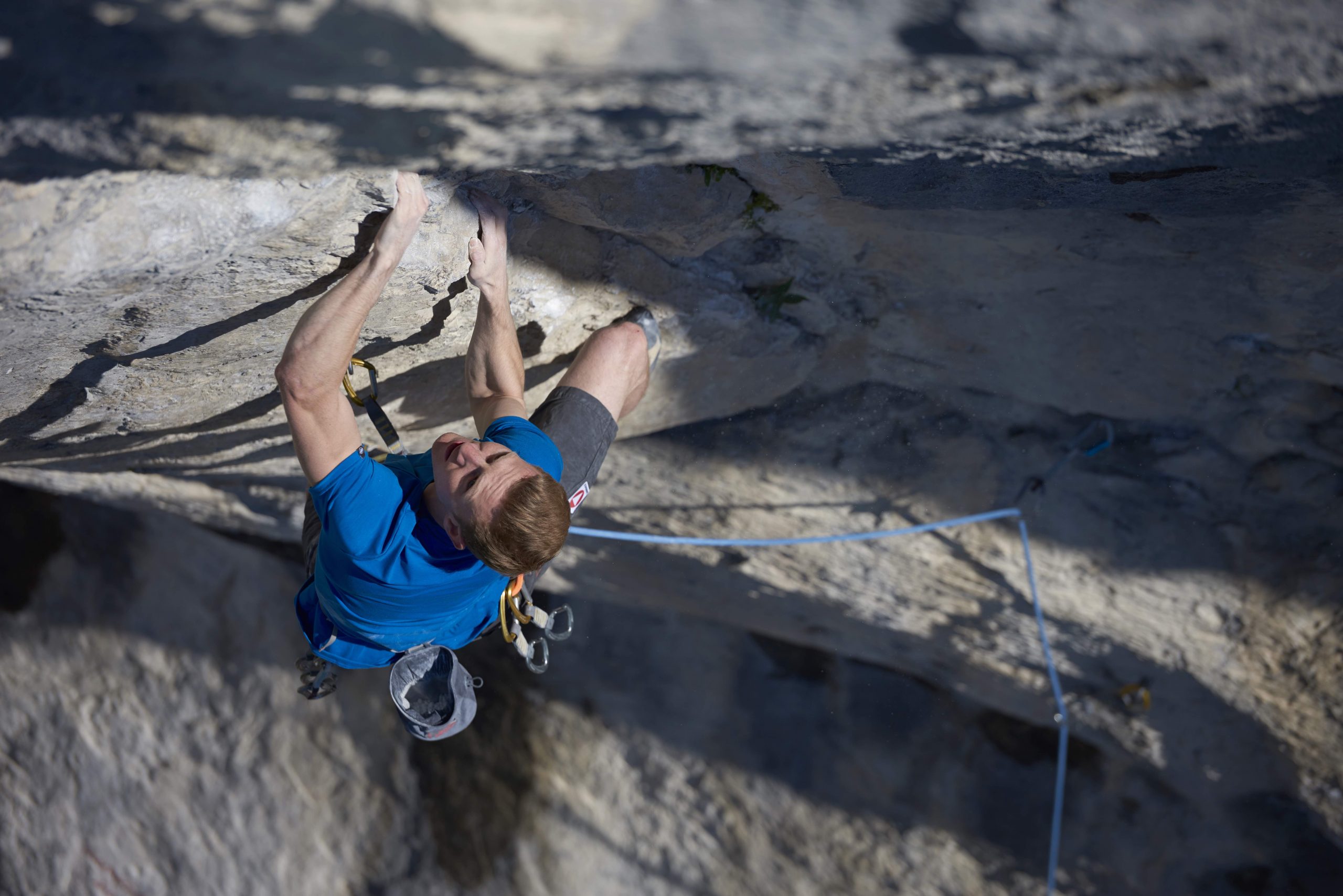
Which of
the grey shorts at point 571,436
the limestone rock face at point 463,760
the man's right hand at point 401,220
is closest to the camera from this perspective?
the man's right hand at point 401,220

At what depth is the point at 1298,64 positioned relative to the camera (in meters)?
0.91

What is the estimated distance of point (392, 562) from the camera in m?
1.53

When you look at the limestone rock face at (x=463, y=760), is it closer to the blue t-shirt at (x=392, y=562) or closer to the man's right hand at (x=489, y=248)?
the blue t-shirt at (x=392, y=562)

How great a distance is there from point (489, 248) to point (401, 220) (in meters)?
0.25

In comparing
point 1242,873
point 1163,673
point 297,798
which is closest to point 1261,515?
point 1163,673

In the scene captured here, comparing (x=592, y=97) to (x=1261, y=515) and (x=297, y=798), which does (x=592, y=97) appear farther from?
(x=297, y=798)

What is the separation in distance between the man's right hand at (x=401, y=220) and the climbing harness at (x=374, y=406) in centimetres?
30

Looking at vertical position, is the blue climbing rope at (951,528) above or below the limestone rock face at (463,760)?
above

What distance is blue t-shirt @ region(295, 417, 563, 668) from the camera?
149cm

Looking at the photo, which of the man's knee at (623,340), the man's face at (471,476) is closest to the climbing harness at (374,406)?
the man's face at (471,476)

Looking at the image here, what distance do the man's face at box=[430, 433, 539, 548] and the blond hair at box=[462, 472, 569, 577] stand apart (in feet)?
0.06

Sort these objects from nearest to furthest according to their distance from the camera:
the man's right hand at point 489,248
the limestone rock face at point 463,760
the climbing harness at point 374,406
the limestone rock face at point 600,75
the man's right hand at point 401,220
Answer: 1. the limestone rock face at point 600,75
2. the man's right hand at point 401,220
3. the man's right hand at point 489,248
4. the climbing harness at point 374,406
5. the limestone rock face at point 463,760

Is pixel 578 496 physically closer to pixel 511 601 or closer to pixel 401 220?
pixel 511 601

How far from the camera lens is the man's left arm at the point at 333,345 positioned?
4.17ft
